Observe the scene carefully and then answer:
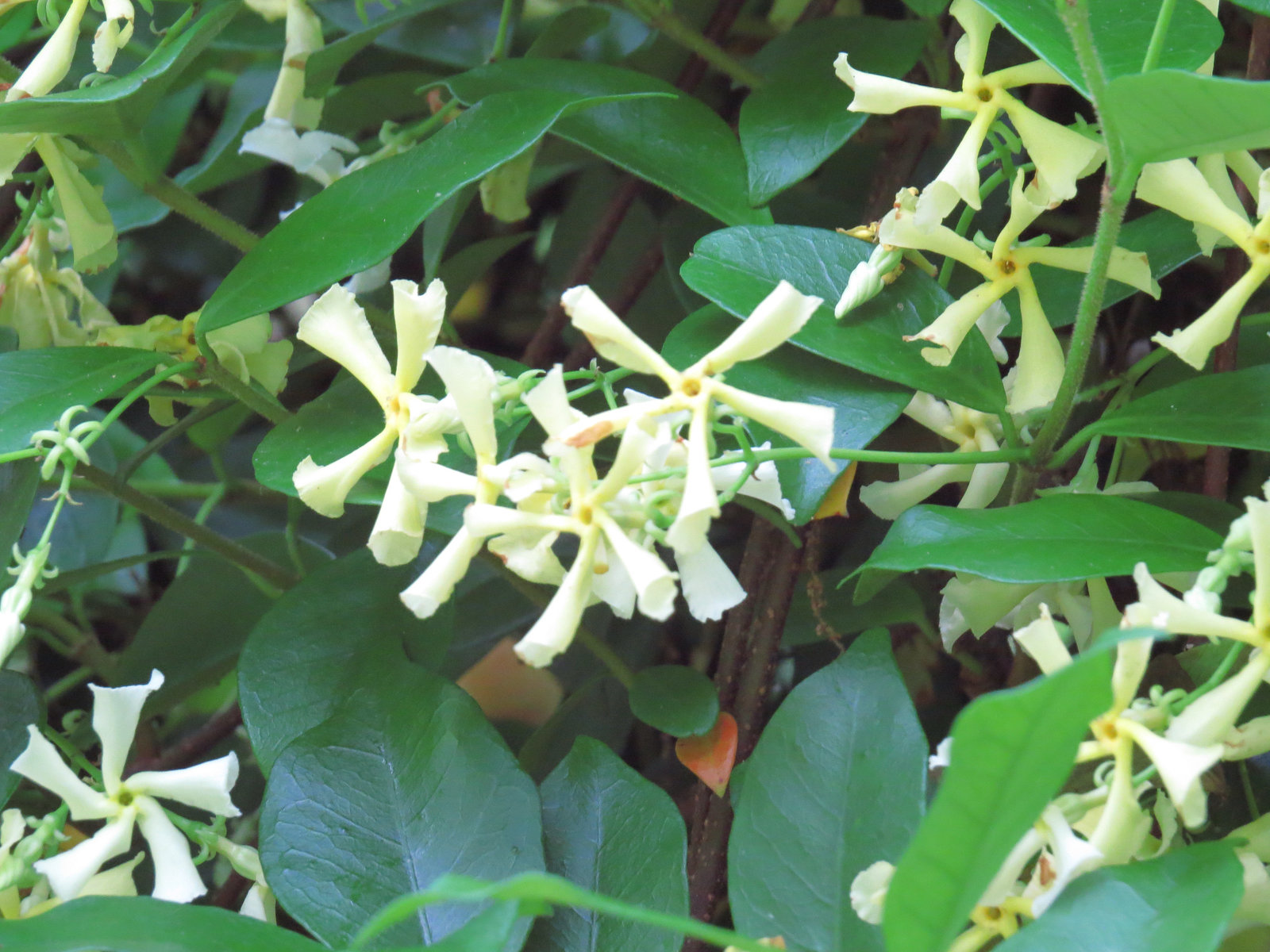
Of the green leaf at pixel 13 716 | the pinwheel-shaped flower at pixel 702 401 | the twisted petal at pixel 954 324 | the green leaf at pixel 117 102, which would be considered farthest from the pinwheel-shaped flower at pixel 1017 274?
the green leaf at pixel 13 716

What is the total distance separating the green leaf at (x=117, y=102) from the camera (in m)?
0.52

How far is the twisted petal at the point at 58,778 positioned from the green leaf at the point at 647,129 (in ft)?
1.22

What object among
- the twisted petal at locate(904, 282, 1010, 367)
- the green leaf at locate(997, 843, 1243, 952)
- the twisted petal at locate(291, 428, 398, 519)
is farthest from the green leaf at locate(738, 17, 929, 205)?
the green leaf at locate(997, 843, 1243, 952)

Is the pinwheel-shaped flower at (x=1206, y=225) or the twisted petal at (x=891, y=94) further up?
the twisted petal at (x=891, y=94)

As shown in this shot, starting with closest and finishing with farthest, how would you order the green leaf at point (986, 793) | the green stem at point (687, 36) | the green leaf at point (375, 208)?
the green leaf at point (986, 793), the green leaf at point (375, 208), the green stem at point (687, 36)

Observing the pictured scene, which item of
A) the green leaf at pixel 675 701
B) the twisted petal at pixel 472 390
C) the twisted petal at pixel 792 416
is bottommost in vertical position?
the green leaf at pixel 675 701

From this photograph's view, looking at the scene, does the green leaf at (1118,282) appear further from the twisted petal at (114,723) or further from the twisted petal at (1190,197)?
the twisted petal at (114,723)

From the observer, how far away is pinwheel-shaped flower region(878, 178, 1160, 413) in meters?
0.49

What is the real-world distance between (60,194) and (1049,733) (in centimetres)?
58

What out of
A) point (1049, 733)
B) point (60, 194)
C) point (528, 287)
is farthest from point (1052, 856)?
point (528, 287)

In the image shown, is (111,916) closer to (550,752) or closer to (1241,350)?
(550,752)

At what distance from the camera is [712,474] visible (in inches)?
17.6

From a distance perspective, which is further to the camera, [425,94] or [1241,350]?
[425,94]

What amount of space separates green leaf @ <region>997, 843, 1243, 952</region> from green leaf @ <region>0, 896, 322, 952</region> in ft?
0.86
